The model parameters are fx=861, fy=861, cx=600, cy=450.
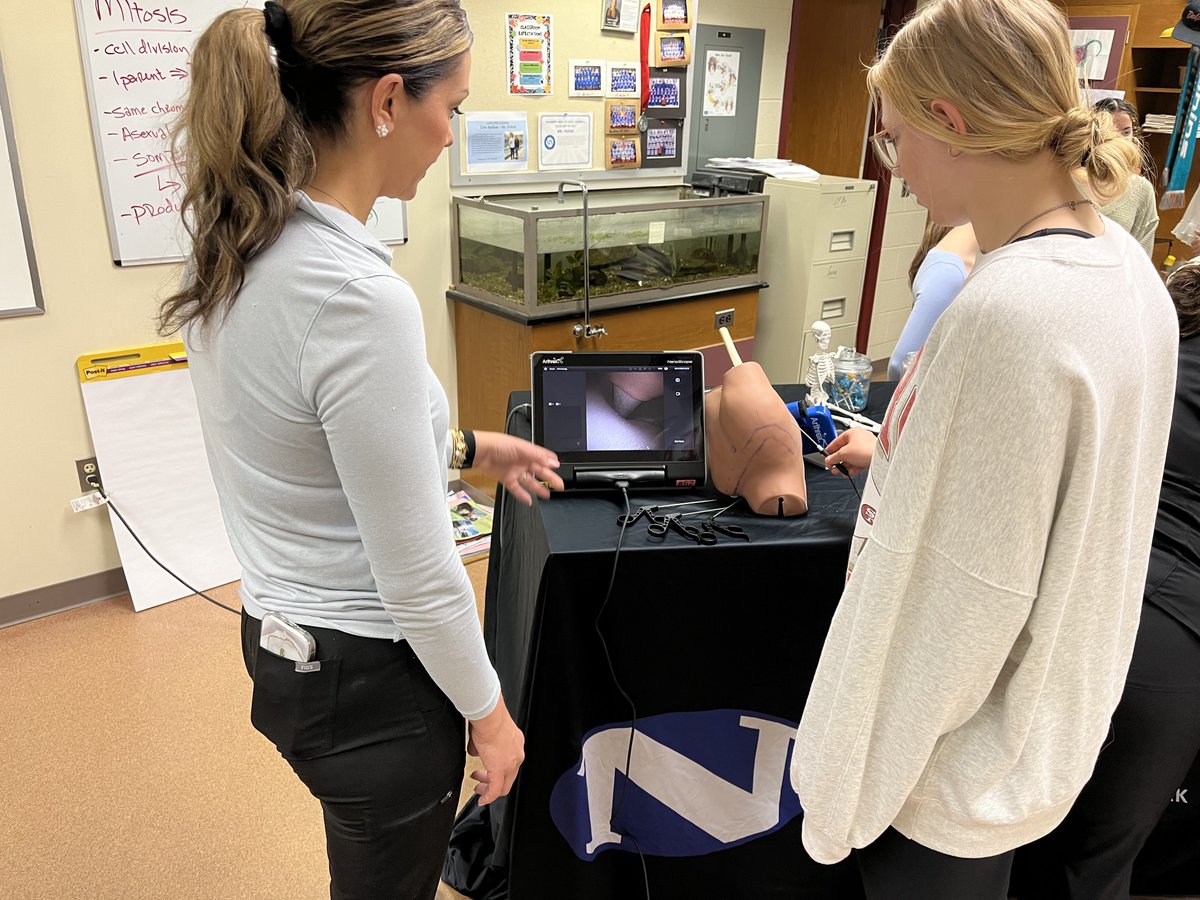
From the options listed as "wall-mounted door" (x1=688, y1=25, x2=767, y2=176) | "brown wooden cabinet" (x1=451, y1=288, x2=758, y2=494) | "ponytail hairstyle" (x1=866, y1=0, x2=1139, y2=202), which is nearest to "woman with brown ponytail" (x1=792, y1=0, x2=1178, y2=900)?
"ponytail hairstyle" (x1=866, y1=0, x2=1139, y2=202)

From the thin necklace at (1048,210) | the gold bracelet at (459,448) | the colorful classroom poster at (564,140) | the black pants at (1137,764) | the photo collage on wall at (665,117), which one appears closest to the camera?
the thin necklace at (1048,210)

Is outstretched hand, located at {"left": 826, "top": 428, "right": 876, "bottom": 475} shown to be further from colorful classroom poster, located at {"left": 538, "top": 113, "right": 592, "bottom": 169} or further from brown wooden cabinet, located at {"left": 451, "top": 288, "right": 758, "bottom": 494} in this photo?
colorful classroom poster, located at {"left": 538, "top": 113, "right": 592, "bottom": 169}

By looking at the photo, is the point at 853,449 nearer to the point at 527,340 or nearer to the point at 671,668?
the point at 671,668

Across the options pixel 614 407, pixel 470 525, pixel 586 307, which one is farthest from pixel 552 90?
pixel 614 407

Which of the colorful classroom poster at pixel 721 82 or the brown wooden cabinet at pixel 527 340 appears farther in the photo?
the colorful classroom poster at pixel 721 82

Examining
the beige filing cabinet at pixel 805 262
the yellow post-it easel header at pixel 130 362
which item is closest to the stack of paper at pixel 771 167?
the beige filing cabinet at pixel 805 262

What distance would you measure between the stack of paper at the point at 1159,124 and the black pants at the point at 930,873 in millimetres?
4458

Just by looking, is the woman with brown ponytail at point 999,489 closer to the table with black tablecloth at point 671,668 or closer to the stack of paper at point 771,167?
the table with black tablecloth at point 671,668

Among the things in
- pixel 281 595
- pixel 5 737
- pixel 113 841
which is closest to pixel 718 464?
pixel 281 595

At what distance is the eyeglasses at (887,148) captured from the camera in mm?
949

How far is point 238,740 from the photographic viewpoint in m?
2.11

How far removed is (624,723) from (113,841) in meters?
1.20

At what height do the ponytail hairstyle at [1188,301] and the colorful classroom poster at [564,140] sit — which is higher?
the colorful classroom poster at [564,140]

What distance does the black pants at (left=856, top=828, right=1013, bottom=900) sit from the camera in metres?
0.92
